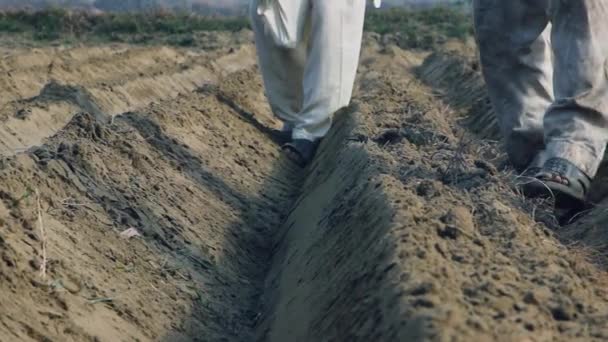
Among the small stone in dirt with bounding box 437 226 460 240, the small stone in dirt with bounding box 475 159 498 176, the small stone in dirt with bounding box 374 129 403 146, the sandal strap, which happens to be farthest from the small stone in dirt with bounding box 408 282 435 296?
the small stone in dirt with bounding box 374 129 403 146

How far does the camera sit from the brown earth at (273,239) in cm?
286

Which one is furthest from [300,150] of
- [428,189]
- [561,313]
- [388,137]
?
[561,313]

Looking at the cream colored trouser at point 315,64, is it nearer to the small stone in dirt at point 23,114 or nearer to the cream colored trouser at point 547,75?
the small stone in dirt at point 23,114

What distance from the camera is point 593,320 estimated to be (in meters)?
2.84

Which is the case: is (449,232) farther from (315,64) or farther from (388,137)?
(315,64)

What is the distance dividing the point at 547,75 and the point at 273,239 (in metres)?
1.66

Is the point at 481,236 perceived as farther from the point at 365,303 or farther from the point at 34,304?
the point at 34,304

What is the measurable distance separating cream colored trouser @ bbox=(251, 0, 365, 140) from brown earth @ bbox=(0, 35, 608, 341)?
0.82 feet

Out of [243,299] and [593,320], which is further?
[243,299]

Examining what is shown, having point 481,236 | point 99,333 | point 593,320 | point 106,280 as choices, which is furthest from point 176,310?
point 593,320

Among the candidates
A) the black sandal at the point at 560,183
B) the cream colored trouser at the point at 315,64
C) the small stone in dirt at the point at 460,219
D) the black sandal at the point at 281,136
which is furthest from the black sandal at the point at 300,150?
the small stone in dirt at the point at 460,219

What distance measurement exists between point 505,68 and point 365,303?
105 inches

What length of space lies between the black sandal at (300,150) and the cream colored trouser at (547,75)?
2324mm

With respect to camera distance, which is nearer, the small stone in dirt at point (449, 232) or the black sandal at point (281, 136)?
the small stone in dirt at point (449, 232)
